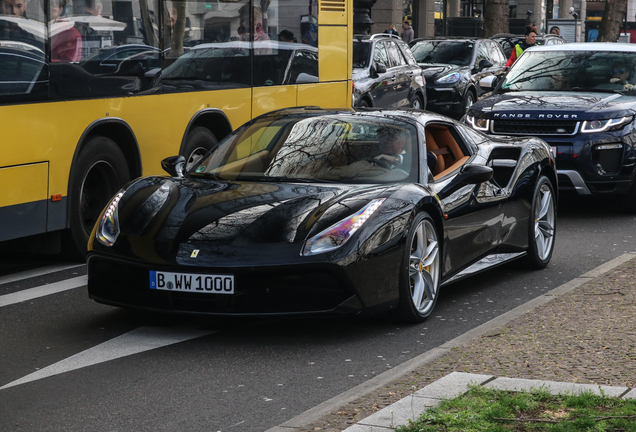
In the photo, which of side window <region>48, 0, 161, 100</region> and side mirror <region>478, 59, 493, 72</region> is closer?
side window <region>48, 0, 161, 100</region>

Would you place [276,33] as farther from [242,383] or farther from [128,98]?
[242,383]

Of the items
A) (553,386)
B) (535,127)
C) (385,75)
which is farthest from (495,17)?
(553,386)

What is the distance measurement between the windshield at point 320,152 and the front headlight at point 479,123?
15.1 feet

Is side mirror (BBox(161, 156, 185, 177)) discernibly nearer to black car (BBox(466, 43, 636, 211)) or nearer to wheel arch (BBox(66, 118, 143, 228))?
wheel arch (BBox(66, 118, 143, 228))

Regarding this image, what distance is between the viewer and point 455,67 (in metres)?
23.0

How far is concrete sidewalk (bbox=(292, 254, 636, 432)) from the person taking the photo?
4559 millimetres

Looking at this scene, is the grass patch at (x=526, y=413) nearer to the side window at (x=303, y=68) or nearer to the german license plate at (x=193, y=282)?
the german license plate at (x=193, y=282)

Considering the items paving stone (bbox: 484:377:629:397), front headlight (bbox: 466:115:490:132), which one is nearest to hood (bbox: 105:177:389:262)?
paving stone (bbox: 484:377:629:397)

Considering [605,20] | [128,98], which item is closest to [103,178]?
[128,98]

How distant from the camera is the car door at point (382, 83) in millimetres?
18625

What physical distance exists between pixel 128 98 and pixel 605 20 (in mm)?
35549

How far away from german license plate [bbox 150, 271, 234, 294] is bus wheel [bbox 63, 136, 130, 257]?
2926 mm

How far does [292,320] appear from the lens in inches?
260

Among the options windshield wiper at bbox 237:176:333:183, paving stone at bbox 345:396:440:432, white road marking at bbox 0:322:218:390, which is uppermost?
windshield wiper at bbox 237:176:333:183
